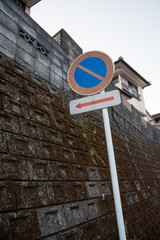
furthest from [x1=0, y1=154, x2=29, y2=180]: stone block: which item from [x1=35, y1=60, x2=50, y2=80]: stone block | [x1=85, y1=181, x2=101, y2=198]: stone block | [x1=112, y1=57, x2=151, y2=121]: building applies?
[x1=112, y1=57, x2=151, y2=121]: building

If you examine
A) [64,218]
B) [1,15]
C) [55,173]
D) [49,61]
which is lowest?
[64,218]

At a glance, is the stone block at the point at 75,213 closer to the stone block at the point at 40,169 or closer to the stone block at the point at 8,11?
the stone block at the point at 40,169

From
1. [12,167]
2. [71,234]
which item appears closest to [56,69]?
[12,167]

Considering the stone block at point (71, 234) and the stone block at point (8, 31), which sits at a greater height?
the stone block at point (8, 31)

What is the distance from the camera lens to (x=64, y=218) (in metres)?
1.90

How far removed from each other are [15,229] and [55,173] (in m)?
0.87

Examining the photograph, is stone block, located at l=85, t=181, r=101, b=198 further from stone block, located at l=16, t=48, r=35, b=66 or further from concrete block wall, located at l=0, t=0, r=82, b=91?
stone block, located at l=16, t=48, r=35, b=66

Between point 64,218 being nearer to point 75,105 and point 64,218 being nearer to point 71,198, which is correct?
point 71,198

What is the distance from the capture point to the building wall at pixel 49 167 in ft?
5.33

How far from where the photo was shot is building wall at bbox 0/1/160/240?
1624mm

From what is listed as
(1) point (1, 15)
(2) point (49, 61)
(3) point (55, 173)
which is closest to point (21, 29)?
(1) point (1, 15)

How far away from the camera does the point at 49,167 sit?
→ 2.18 meters

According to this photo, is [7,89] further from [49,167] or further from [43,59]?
[43,59]

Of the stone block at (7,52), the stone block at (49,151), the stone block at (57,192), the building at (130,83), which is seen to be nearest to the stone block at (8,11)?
the stone block at (7,52)
